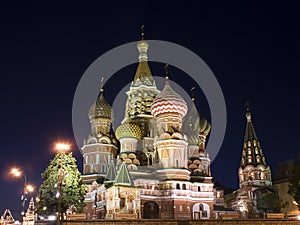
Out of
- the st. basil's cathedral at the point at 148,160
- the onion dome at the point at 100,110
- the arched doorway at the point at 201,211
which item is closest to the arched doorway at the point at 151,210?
the st. basil's cathedral at the point at 148,160

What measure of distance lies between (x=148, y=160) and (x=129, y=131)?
471 cm

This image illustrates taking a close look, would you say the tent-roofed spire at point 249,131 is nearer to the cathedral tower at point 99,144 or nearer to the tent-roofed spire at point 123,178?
the cathedral tower at point 99,144

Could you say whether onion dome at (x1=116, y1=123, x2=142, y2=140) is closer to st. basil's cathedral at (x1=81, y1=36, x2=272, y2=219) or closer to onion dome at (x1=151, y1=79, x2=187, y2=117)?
st. basil's cathedral at (x1=81, y1=36, x2=272, y2=219)

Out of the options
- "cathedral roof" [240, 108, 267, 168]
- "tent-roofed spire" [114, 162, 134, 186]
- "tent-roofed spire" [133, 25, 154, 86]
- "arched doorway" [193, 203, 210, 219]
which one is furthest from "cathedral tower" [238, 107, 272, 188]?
"tent-roofed spire" [114, 162, 134, 186]

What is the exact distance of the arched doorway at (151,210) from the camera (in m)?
43.2

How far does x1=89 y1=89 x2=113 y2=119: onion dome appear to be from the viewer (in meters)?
53.9

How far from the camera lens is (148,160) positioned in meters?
48.6

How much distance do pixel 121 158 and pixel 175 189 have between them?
317 inches

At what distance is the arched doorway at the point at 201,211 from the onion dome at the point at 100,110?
17.8m

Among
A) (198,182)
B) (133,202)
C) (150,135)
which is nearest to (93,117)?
(150,135)

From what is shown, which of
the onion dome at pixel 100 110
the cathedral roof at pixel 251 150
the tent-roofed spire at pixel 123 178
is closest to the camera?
the tent-roofed spire at pixel 123 178

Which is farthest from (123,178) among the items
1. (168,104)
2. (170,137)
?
(168,104)

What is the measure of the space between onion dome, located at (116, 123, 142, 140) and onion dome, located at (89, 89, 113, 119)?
3969 millimetres

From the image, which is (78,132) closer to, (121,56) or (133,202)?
(121,56)
